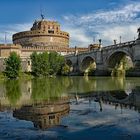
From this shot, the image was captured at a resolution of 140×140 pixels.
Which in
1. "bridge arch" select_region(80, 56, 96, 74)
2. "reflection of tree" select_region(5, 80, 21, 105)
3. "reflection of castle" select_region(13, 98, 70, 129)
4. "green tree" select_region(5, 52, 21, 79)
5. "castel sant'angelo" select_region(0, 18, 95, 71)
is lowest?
"reflection of castle" select_region(13, 98, 70, 129)

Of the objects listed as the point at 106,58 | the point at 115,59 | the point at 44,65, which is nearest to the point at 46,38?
the point at 106,58

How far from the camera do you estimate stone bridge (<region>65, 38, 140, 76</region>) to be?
6400 cm

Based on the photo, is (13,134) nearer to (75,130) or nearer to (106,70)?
(75,130)

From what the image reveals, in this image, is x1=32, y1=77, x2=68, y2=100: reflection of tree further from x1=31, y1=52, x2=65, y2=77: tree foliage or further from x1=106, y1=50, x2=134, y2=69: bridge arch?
x1=106, y1=50, x2=134, y2=69: bridge arch

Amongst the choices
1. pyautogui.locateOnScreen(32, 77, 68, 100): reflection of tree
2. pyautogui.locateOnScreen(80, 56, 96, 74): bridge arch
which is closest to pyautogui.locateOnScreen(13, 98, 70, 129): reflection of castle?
pyautogui.locateOnScreen(32, 77, 68, 100): reflection of tree

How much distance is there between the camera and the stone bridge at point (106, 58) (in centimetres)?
6400

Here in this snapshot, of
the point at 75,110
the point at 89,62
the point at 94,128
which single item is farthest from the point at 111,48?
the point at 94,128

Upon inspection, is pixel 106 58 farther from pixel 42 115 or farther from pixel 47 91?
pixel 42 115

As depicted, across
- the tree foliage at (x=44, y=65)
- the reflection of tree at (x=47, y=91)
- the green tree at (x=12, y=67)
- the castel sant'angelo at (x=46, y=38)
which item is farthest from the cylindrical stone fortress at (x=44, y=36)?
the reflection of tree at (x=47, y=91)

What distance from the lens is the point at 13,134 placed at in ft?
37.6

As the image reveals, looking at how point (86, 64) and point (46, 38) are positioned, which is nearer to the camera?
point (86, 64)

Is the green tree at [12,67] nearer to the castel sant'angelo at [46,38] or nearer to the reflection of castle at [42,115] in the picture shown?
the reflection of castle at [42,115]

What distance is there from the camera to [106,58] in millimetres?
74438

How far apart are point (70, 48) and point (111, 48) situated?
4671cm
